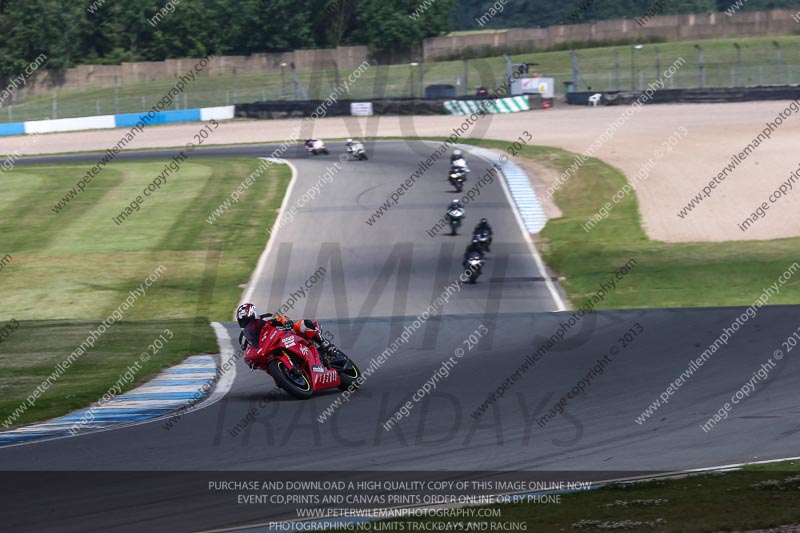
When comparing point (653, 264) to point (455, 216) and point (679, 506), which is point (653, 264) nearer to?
point (455, 216)

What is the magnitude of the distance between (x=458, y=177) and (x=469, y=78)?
40534 mm

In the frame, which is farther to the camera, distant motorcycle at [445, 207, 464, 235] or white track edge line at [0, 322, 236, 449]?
distant motorcycle at [445, 207, 464, 235]

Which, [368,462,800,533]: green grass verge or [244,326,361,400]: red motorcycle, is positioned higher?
[368,462,800,533]: green grass verge

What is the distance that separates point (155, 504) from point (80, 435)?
3512 mm

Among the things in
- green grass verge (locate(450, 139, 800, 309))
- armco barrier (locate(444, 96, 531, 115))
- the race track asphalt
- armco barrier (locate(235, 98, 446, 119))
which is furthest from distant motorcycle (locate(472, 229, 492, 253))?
armco barrier (locate(235, 98, 446, 119))

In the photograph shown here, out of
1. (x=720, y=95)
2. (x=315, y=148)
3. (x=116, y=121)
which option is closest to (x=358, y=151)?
(x=315, y=148)

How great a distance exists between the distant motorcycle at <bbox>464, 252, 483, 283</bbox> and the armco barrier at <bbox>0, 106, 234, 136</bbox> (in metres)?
48.0

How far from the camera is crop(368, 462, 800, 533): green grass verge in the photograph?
8.14 m

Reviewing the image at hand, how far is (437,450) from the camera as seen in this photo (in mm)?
11023

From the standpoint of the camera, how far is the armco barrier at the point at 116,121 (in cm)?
7025

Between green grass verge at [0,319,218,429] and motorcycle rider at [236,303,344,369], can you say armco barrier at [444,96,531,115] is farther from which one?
motorcycle rider at [236,303,344,369]

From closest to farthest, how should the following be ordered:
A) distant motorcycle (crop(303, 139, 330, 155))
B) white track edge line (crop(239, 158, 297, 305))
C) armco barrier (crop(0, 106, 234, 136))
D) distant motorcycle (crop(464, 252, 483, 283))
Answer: distant motorcycle (crop(464, 252, 483, 283))
white track edge line (crop(239, 158, 297, 305))
distant motorcycle (crop(303, 139, 330, 155))
armco barrier (crop(0, 106, 234, 136))

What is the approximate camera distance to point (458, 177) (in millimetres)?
36969

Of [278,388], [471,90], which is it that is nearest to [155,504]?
[278,388]
